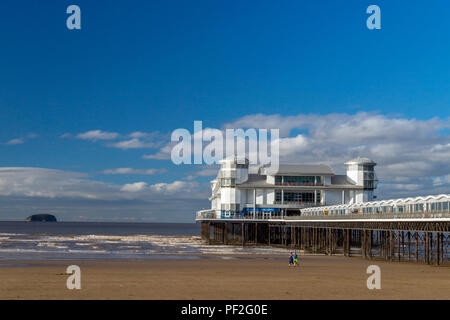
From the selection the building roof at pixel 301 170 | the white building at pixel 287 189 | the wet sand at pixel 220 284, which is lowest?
the wet sand at pixel 220 284

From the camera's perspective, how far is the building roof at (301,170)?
81.5 m

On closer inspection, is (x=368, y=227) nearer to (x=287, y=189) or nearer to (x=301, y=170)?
(x=287, y=189)

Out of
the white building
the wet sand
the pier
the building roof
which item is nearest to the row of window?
the white building

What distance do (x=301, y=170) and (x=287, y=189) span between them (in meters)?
3.20

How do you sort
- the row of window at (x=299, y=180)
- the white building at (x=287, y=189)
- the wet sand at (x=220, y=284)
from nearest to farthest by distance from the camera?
the wet sand at (x=220, y=284) < the white building at (x=287, y=189) < the row of window at (x=299, y=180)

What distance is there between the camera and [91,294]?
22.8 metres

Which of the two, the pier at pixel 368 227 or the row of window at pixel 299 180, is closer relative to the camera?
the pier at pixel 368 227

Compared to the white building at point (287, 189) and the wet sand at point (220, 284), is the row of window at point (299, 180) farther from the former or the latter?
the wet sand at point (220, 284)

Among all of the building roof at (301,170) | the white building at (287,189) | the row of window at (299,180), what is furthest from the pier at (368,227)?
the building roof at (301,170)

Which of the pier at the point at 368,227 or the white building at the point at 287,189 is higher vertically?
the white building at the point at 287,189

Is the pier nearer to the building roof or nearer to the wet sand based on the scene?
the wet sand
